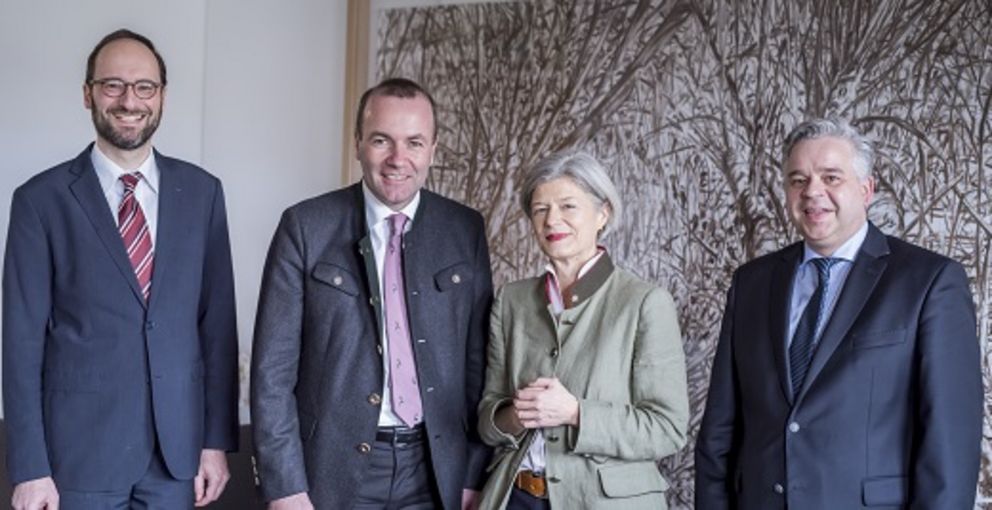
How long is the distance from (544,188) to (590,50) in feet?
5.42

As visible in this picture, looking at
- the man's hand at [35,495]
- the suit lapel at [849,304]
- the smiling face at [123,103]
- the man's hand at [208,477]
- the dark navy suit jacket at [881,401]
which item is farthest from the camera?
the man's hand at [208,477]

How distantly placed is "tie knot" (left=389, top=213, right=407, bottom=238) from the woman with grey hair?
31 cm

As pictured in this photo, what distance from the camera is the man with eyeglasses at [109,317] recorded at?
252 centimetres

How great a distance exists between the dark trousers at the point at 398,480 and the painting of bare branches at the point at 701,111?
1.56 m

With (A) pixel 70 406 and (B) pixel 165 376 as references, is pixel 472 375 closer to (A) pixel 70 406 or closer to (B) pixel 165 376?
(B) pixel 165 376

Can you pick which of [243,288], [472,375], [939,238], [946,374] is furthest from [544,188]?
[243,288]

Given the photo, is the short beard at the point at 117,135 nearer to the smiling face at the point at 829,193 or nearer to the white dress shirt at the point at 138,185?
the white dress shirt at the point at 138,185

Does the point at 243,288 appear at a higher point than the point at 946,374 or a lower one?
higher

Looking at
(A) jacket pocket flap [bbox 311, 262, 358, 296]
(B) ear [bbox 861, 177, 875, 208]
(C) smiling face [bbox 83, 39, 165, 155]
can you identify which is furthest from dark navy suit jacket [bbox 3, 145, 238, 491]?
(B) ear [bbox 861, 177, 875, 208]

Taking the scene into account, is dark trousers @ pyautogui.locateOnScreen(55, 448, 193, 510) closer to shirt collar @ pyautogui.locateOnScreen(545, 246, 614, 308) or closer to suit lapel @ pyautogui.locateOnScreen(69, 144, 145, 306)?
suit lapel @ pyautogui.locateOnScreen(69, 144, 145, 306)

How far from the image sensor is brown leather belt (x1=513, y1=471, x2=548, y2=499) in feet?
8.09

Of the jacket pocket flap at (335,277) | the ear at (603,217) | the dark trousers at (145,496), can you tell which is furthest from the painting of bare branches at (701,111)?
the dark trousers at (145,496)

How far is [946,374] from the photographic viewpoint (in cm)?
227

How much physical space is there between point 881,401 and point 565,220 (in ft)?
2.58
